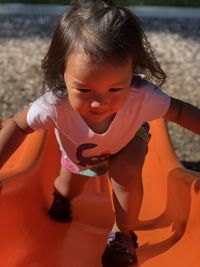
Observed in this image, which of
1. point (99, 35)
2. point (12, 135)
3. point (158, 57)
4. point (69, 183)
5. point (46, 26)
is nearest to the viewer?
point (99, 35)

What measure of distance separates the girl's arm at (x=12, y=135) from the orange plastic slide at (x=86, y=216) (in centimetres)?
18

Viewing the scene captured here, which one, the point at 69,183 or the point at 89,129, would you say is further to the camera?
the point at 69,183

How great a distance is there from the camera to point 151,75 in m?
1.28

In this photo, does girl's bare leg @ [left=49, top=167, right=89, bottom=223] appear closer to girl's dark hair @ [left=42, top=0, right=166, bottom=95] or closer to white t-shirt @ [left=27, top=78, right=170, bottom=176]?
white t-shirt @ [left=27, top=78, right=170, bottom=176]

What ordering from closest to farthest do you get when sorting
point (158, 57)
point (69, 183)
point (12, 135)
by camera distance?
point (12, 135), point (69, 183), point (158, 57)

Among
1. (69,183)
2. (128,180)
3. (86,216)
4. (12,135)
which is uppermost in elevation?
(12,135)

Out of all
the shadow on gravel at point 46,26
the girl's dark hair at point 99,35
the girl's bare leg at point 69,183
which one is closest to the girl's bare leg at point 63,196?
the girl's bare leg at point 69,183

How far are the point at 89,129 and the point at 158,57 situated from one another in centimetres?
146

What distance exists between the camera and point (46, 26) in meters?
2.96

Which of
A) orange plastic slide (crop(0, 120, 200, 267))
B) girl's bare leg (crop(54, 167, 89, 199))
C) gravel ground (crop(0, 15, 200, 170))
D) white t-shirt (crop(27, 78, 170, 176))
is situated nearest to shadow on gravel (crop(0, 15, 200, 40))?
gravel ground (crop(0, 15, 200, 170))

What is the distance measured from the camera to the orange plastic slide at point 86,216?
1381mm

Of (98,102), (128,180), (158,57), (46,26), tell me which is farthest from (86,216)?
(46,26)

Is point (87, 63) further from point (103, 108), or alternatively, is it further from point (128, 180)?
point (128, 180)

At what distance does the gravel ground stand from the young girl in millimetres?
740
